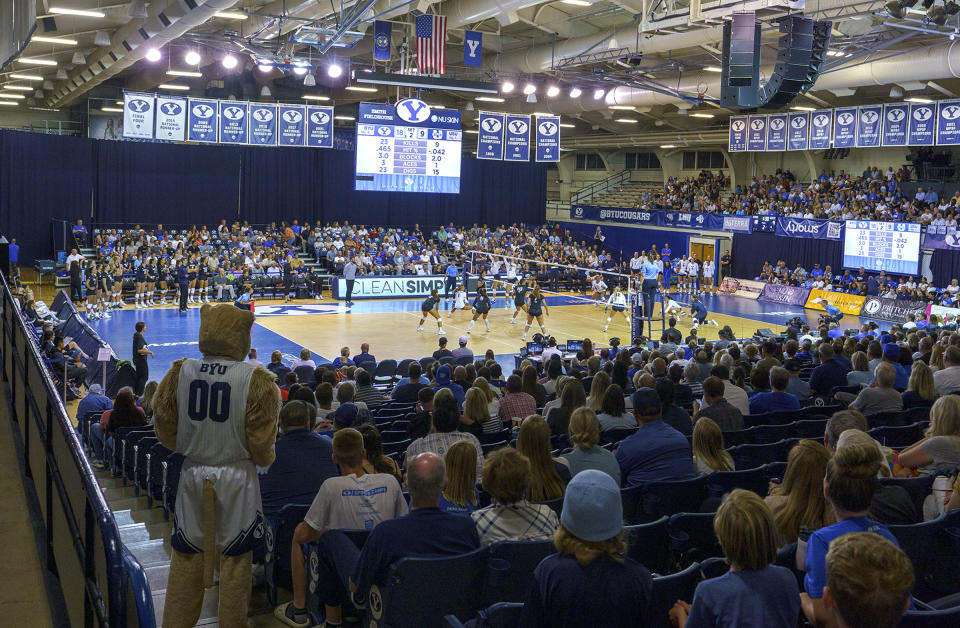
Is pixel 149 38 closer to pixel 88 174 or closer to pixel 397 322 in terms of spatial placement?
pixel 397 322

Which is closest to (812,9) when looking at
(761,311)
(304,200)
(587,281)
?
(761,311)

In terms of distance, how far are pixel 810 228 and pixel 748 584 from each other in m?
34.4

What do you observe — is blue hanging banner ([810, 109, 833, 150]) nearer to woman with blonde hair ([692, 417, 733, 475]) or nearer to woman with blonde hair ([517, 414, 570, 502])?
woman with blonde hair ([692, 417, 733, 475])

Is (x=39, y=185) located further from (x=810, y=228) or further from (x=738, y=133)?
(x=810, y=228)

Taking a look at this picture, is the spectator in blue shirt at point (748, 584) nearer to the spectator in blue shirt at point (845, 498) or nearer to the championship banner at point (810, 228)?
the spectator in blue shirt at point (845, 498)

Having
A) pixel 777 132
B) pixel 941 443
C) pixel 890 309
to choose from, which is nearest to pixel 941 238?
pixel 890 309

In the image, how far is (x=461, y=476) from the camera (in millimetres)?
4488

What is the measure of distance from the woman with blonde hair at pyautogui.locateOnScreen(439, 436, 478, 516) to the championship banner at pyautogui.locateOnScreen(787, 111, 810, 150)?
1156 inches

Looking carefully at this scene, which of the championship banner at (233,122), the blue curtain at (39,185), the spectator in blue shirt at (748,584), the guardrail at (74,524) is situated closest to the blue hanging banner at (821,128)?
the championship banner at (233,122)

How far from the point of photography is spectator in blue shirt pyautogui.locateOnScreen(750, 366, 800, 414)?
8.57 m

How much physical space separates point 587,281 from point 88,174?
799 inches

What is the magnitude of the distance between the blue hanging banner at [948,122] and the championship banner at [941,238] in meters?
4.04

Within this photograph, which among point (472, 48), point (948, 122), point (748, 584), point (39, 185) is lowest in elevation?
point (748, 584)

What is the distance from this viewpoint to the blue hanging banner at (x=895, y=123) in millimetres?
27938
